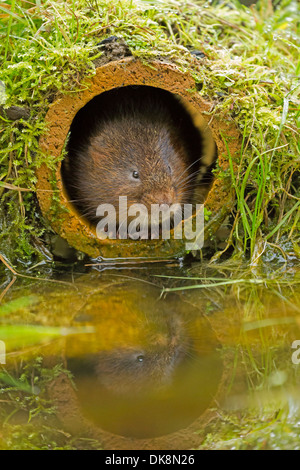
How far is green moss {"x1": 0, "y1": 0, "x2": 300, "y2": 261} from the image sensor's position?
3.64 meters

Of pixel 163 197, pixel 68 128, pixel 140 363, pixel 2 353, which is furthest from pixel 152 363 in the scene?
pixel 68 128

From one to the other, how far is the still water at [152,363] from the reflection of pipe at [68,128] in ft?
1.69

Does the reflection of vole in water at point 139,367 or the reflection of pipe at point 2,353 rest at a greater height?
the reflection of vole in water at point 139,367

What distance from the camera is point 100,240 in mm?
4055

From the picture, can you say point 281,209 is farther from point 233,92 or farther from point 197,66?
point 197,66

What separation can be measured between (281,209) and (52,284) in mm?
1817

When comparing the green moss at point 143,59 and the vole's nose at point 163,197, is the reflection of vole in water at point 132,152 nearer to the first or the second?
the vole's nose at point 163,197

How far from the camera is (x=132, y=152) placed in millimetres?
4000

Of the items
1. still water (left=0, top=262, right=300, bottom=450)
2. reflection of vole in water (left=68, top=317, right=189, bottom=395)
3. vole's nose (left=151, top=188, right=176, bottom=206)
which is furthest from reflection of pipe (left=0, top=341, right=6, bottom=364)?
vole's nose (left=151, top=188, right=176, bottom=206)

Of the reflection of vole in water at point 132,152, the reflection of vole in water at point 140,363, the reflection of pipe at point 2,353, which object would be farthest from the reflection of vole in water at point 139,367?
the reflection of vole in water at point 132,152

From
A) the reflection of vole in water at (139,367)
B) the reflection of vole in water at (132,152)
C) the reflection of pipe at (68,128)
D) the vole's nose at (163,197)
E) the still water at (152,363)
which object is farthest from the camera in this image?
the reflection of vole in water at (132,152)

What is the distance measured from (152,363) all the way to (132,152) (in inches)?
81.3

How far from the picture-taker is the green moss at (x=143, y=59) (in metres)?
3.64

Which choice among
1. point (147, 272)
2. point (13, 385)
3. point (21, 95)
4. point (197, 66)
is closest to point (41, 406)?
point (13, 385)
